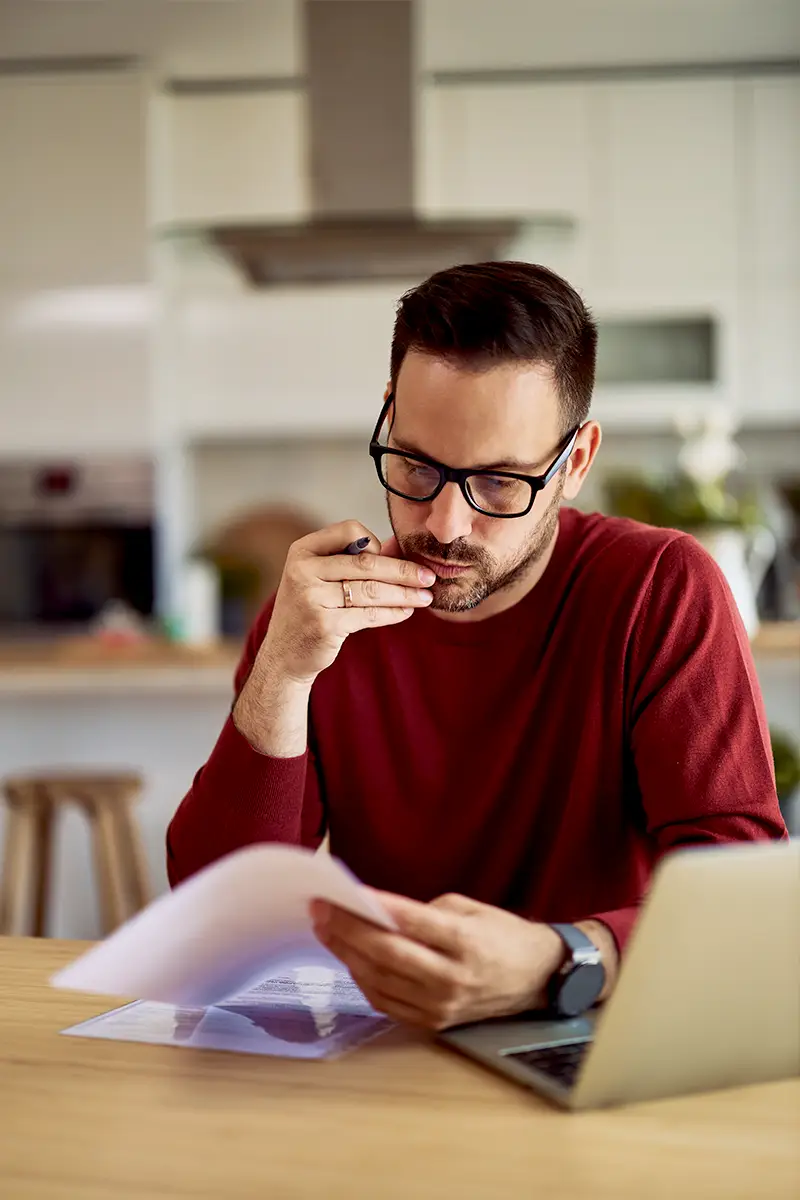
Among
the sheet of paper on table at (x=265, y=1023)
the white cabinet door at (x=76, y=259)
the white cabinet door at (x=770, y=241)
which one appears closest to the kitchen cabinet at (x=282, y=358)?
the white cabinet door at (x=76, y=259)

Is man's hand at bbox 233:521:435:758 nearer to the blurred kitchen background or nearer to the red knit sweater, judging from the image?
the red knit sweater

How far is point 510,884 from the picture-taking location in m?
1.30

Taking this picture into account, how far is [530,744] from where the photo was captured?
1292 millimetres

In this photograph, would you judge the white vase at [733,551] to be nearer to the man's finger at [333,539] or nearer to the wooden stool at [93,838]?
the wooden stool at [93,838]

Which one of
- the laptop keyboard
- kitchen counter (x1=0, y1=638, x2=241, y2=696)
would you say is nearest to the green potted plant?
kitchen counter (x1=0, y1=638, x2=241, y2=696)

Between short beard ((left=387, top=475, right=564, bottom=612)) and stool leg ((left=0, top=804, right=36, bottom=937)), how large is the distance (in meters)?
1.86

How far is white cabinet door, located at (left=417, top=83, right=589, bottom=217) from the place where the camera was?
187 inches

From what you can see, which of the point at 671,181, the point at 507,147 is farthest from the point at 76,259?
the point at 671,181

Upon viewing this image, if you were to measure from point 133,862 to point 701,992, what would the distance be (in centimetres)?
227

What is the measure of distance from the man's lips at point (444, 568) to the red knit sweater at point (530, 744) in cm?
15

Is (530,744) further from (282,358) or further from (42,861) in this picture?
(282,358)

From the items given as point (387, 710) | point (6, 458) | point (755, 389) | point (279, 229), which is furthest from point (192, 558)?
point (387, 710)

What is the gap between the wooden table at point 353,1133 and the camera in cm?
67

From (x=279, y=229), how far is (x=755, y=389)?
190 cm
